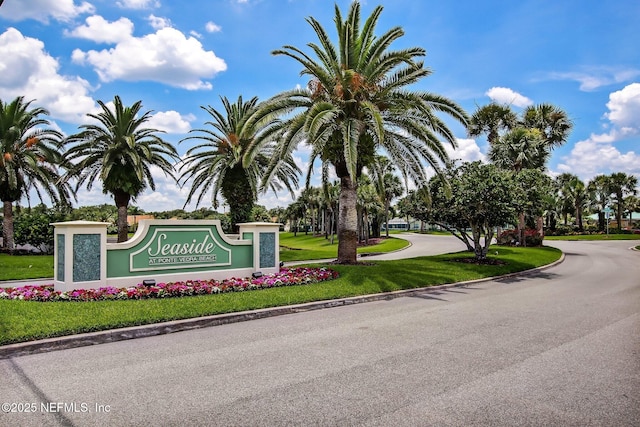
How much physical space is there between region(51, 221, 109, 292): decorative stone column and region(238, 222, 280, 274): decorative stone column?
14.5 ft

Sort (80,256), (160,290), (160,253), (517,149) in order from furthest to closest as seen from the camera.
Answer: (517,149) → (160,253) → (80,256) → (160,290)

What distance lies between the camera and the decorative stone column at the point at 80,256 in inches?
422

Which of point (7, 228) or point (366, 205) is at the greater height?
point (366, 205)

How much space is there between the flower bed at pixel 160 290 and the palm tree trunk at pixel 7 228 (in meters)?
18.6

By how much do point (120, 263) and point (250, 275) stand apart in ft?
13.1

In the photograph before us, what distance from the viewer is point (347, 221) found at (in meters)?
16.2

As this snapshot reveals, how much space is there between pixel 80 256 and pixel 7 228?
20522mm

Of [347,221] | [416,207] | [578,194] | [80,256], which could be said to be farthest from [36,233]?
[578,194]

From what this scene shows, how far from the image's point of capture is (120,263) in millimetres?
11664

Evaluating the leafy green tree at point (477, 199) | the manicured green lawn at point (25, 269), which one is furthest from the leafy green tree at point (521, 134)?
the manicured green lawn at point (25, 269)

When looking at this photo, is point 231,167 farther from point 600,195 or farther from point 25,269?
point 600,195

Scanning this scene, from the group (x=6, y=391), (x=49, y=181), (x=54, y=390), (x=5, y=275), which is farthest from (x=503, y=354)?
(x=49, y=181)

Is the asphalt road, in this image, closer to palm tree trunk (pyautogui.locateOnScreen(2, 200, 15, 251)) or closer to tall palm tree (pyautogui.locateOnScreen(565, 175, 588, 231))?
palm tree trunk (pyautogui.locateOnScreen(2, 200, 15, 251))

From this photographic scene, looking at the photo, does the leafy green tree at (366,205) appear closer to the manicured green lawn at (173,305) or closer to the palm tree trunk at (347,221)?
the palm tree trunk at (347,221)
